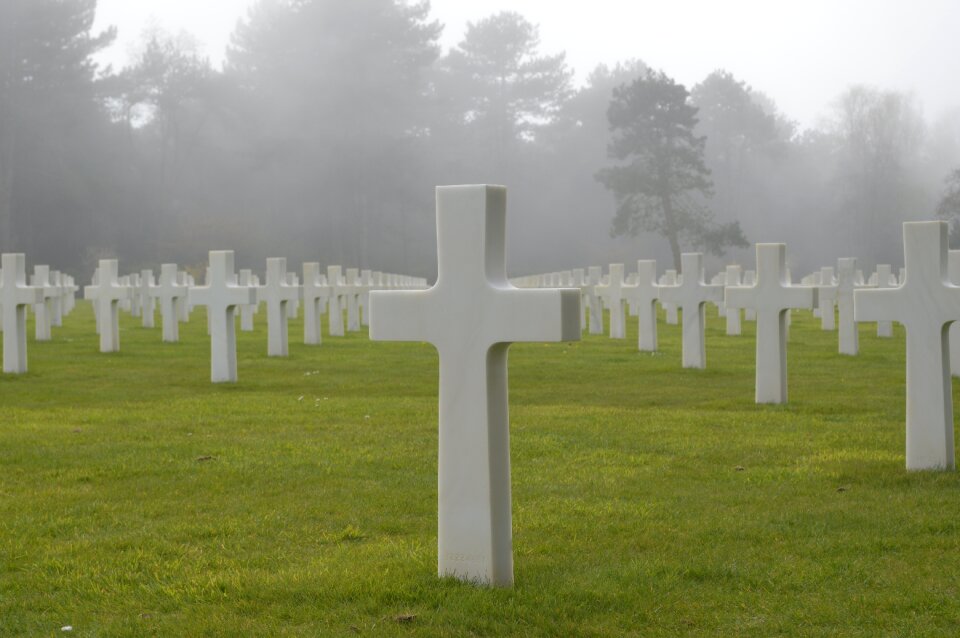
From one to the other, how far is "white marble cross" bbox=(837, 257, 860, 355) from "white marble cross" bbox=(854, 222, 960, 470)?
29.0 ft

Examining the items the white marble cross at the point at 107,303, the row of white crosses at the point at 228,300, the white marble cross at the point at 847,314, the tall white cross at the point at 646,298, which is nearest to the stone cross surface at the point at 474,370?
the row of white crosses at the point at 228,300

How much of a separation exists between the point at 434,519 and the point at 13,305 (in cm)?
936

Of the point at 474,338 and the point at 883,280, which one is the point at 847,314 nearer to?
the point at 883,280

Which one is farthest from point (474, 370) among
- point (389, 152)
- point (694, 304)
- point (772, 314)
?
point (389, 152)

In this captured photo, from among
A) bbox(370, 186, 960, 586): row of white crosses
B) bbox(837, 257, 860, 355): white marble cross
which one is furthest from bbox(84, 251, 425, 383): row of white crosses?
bbox(370, 186, 960, 586): row of white crosses

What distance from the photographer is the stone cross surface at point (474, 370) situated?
4484mm

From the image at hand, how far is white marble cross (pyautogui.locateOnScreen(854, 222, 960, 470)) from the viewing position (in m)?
6.76

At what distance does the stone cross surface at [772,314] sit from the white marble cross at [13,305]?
795cm

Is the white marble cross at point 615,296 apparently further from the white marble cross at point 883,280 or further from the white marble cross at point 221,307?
the white marble cross at point 221,307

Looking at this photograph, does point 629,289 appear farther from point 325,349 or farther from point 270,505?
point 270,505

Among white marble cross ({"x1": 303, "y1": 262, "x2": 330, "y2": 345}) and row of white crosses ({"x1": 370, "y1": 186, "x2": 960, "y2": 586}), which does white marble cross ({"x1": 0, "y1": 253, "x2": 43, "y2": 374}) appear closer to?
white marble cross ({"x1": 303, "y1": 262, "x2": 330, "y2": 345})

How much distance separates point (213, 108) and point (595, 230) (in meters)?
27.5

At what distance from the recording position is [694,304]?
46.1ft

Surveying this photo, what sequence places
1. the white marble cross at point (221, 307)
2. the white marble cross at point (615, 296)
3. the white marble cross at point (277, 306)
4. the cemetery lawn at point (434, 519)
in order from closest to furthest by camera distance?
the cemetery lawn at point (434, 519)
the white marble cross at point (221, 307)
the white marble cross at point (277, 306)
the white marble cross at point (615, 296)
